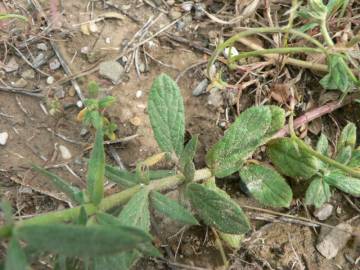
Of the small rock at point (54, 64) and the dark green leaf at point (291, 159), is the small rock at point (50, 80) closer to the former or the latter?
the small rock at point (54, 64)

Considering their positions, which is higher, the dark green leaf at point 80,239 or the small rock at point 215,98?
the dark green leaf at point 80,239

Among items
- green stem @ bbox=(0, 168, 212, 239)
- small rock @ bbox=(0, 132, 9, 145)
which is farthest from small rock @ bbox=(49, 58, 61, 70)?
green stem @ bbox=(0, 168, 212, 239)

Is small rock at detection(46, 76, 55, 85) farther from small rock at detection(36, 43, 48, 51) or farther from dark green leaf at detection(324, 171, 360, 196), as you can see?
dark green leaf at detection(324, 171, 360, 196)

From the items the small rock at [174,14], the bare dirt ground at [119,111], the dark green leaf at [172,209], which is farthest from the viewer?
the small rock at [174,14]

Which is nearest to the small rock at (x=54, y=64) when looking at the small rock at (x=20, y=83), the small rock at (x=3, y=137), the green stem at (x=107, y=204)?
the small rock at (x=20, y=83)

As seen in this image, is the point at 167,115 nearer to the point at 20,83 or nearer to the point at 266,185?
the point at 266,185

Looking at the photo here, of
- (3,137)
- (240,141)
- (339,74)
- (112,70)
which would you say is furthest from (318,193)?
(3,137)

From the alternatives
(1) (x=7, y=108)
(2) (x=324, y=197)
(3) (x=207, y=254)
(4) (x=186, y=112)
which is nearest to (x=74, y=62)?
(1) (x=7, y=108)
